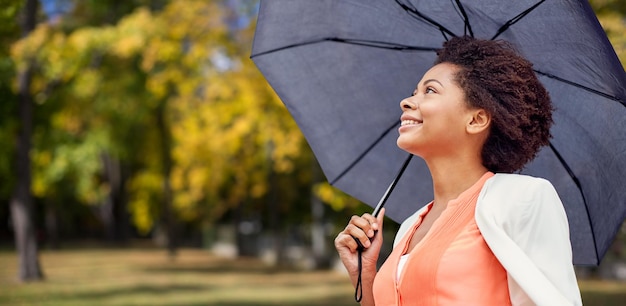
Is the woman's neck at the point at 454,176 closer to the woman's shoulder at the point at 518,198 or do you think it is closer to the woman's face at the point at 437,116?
the woman's face at the point at 437,116

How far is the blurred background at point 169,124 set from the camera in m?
15.5

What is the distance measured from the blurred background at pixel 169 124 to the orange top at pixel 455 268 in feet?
17.0

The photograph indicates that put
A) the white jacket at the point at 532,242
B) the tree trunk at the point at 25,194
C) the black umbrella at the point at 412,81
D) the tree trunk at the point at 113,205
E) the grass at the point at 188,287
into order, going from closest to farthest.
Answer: the white jacket at the point at 532,242 → the black umbrella at the point at 412,81 → the grass at the point at 188,287 → the tree trunk at the point at 25,194 → the tree trunk at the point at 113,205

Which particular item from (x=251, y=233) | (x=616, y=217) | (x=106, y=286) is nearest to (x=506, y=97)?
(x=616, y=217)

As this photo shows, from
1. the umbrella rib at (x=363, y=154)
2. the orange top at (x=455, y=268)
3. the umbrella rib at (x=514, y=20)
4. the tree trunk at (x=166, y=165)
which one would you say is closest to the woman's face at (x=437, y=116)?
the orange top at (x=455, y=268)

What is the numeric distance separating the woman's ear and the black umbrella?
0.47 m

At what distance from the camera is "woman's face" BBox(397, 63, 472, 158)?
7.20 feet

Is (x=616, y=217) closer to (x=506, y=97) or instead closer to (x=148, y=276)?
(x=506, y=97)

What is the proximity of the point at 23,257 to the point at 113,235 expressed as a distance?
91.8 feet

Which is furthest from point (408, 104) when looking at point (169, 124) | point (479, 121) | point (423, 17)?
point (169, 124)

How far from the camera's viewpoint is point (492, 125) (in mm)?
2207

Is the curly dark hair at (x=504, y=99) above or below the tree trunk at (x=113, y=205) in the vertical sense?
above

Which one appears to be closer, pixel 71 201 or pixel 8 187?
pixel 8 187

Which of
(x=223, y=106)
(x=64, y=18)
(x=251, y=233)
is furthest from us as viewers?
(x=251, y=233)
